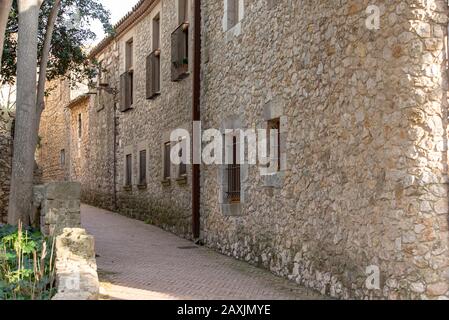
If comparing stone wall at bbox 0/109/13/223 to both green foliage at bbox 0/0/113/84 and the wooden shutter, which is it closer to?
green foliage at bbox 0/0/113/84

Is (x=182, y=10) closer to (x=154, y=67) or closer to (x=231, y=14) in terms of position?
(x=154, y=67)

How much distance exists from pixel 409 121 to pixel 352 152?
40.5 inches

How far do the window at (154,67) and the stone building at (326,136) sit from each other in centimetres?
88

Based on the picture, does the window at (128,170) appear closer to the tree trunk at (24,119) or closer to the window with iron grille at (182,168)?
the window with iron grille at (182,168)

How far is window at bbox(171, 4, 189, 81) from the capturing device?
13508 mm

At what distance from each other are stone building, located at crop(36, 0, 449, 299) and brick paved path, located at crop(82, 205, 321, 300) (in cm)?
35

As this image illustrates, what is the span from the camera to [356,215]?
700cm

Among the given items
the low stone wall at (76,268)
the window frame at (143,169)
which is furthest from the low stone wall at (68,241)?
the window frame at (143,169)

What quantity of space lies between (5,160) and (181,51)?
445cm

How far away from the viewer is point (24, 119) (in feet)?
35.5

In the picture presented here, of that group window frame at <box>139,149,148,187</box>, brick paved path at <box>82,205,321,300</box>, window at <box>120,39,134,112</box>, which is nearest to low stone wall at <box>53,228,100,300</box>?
brick paved path at <box>82,205,321,300</box>

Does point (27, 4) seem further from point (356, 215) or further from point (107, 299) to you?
point (356, 215)

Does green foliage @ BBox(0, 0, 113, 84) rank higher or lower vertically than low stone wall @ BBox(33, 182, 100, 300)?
higher
